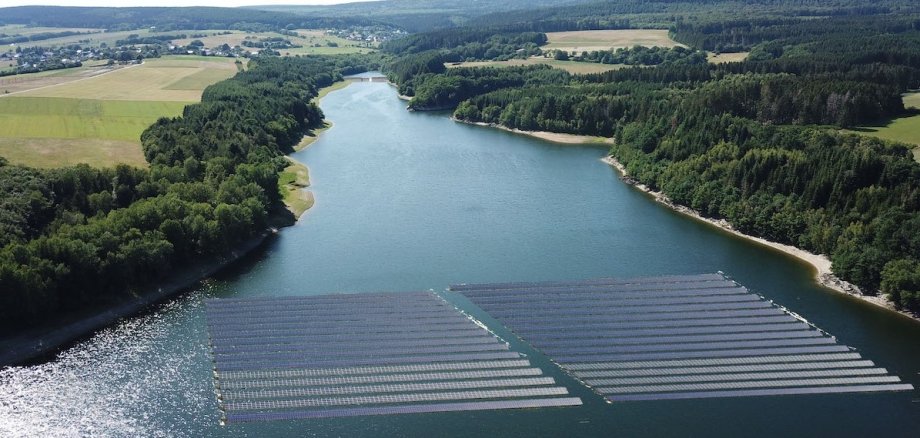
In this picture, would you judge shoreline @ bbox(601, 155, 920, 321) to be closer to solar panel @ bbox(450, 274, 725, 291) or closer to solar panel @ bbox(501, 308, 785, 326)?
solar panel @ bbox(501, 308, 785, 326)

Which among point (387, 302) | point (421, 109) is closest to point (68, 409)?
point (387, 302)

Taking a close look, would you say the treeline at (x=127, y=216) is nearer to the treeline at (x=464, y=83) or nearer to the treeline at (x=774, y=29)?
the treeline at (x=464, y=83)

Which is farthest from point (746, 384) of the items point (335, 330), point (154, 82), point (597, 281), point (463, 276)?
point (154, 82)

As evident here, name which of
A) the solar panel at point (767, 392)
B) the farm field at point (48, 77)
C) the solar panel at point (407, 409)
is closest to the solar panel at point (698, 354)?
the solar panel at point (767, 392)

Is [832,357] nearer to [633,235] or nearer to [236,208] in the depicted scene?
[633,235]

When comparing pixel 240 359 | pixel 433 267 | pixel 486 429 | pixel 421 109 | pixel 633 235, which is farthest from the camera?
pixel 421 109

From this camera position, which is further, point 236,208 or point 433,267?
point 236,208
